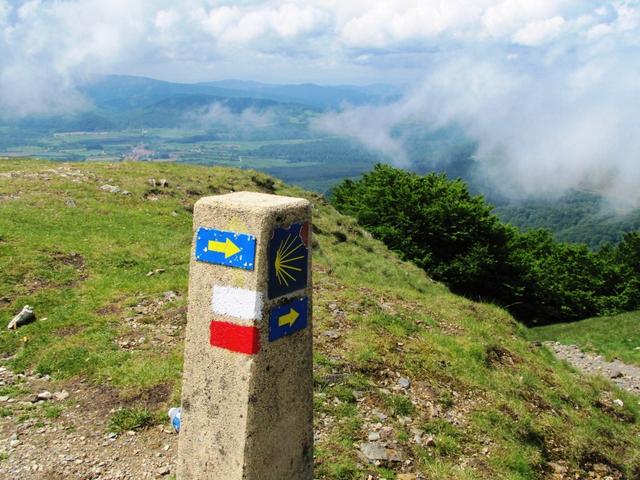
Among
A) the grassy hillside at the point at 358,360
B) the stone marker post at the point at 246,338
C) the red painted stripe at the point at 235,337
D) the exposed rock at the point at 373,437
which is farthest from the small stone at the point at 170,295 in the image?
the red painted stripe at the point at 235,337

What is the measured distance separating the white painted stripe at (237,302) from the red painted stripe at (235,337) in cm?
12

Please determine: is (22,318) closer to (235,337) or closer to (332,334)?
(332,334)

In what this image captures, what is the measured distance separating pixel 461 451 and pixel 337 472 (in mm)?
2527

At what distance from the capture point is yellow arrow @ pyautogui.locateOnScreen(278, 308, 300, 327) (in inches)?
199

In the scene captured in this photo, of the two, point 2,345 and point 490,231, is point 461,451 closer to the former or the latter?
point 2,345

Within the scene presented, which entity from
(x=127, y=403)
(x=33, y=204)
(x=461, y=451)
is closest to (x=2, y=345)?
(x=127, y=403)

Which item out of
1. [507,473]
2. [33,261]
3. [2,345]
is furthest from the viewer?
[33,261]

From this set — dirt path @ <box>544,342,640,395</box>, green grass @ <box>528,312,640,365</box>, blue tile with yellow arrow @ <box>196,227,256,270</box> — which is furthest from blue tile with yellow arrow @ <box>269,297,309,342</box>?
green grass @ <box>528,312,640,365</box>

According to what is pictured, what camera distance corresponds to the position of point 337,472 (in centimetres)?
741

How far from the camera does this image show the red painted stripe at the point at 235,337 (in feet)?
16.0

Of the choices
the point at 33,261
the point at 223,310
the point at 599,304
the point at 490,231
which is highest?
the point at 223,310

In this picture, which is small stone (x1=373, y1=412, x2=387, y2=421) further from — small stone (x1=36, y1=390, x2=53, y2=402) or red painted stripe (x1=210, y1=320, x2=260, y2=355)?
small stone (x1=36, y1=390, x2=53, y2=402)

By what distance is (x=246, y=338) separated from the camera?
4895mm

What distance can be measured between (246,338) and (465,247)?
37.0 m
